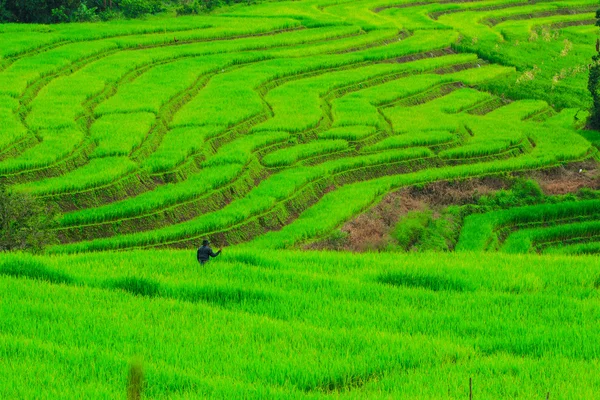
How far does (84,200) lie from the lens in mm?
19078

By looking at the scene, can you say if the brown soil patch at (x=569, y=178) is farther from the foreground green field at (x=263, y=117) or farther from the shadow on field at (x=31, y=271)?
the shadow on field at (x=31, y=271)

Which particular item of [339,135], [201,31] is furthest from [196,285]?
[201,31]

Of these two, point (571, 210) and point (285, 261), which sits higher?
point (285, 261)

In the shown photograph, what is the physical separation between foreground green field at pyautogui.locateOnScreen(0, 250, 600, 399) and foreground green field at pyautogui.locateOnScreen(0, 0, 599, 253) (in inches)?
222

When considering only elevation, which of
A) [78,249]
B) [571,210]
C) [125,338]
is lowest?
[571,210]

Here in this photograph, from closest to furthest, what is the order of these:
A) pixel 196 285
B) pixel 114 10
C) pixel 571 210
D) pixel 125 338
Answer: pixel 125 338, pixel 196 285, pixel 571 210, pixel 114 10

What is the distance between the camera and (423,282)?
11.6 meters

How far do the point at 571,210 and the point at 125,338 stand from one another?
1437 cm

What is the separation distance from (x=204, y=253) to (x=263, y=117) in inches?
622

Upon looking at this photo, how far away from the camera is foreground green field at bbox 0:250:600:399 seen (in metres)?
7.73

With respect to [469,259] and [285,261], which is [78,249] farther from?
[469,259]

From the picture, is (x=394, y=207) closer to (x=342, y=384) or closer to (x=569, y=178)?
(x=569, y=178)

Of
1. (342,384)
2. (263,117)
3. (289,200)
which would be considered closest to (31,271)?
(342,384)

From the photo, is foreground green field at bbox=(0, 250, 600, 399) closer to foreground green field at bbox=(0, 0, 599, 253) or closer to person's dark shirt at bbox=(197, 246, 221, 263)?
person's dark shirt at bbox=(197, 246, 221, 263)
